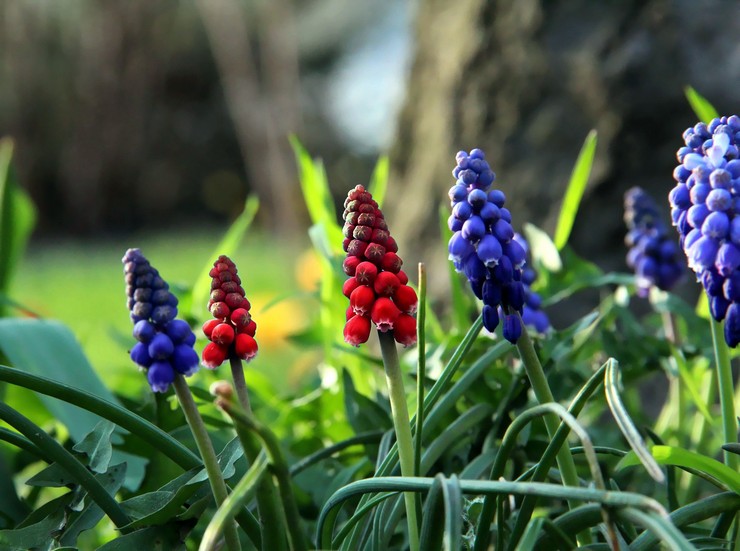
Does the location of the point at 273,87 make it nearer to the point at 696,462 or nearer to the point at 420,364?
the point at 420,364

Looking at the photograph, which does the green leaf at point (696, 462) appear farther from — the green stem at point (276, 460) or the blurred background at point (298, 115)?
the blurred background at point (298, 115)

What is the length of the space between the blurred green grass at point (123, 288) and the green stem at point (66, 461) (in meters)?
0.73

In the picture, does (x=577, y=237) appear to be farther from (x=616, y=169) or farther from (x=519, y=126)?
(x=519, y=126)

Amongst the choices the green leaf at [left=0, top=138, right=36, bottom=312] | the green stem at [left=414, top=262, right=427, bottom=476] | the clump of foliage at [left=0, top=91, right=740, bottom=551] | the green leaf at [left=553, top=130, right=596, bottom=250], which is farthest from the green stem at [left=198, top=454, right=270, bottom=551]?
the green leaf at [left=0, top=138, right=36, bottom=312]

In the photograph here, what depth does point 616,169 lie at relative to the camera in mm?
2396

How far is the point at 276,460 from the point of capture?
2.58 feet

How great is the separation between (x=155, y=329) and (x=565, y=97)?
1838mm

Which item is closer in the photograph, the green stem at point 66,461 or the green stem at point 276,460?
the green stem at point 276,460

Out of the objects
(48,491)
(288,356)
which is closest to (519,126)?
(48,491)

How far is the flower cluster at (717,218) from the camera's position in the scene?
35.2 inches

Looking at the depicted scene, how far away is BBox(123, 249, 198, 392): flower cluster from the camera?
885 millimetres

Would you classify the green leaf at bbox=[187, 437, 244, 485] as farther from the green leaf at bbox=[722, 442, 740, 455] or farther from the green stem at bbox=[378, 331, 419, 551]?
the green leaf at bbox=[722, 442, 740, 455]

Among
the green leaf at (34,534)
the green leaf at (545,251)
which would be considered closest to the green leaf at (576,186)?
the green leaf at (545,251)

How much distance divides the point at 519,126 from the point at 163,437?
1773 mm
